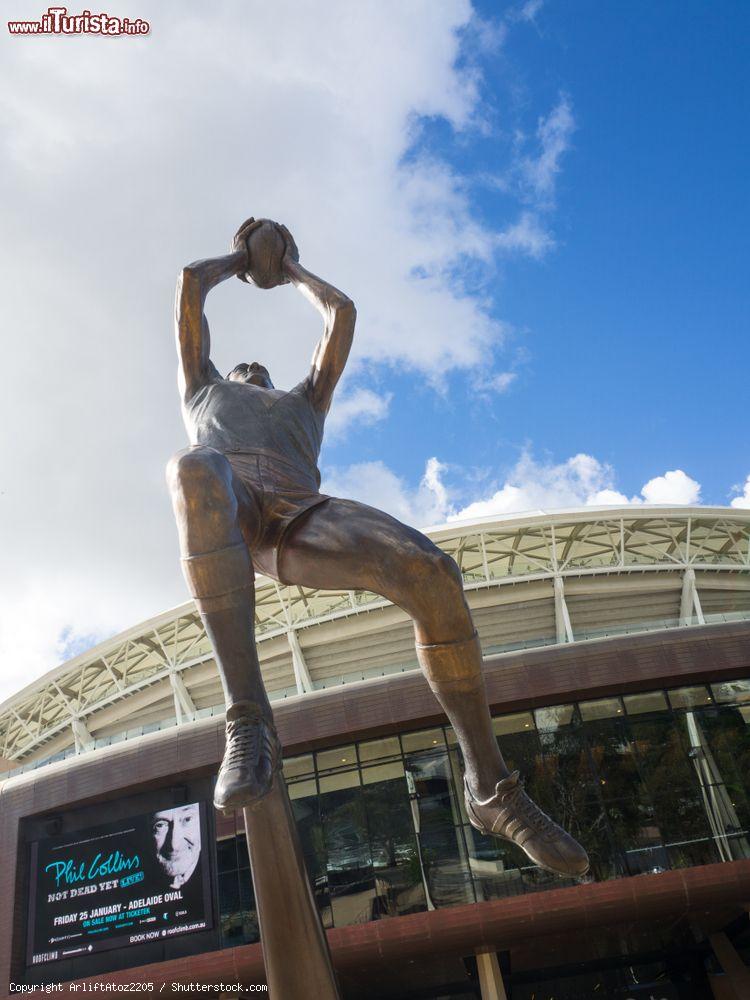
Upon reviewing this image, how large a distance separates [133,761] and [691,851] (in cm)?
1268

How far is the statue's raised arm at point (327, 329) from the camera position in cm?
347

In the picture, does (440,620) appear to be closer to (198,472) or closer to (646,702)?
(198,472)

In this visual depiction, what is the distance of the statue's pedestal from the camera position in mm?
2809

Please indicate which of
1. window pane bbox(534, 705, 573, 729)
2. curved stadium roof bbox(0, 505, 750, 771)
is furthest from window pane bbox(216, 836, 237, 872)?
curved stadium roof bbox(0, 505, 750, 771)

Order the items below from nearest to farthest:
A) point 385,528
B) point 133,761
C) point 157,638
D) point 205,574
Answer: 1. point 205,574
2. point 385,528
3. point 133,761
4. point 157,638

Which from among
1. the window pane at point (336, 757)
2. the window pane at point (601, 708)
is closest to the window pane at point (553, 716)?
the window pane at point (601, 708)

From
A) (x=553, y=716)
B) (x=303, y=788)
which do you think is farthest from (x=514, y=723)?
(x=303, y=788)

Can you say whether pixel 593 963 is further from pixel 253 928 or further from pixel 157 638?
pixel 157 638

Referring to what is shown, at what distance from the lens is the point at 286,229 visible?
3.66 meters

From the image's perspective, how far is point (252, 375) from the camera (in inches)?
147

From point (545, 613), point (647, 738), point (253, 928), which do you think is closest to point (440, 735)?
point (647, 738)

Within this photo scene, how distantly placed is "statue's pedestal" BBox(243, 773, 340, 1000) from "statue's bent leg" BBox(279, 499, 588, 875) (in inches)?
26.8

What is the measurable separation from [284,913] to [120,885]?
1847 cm

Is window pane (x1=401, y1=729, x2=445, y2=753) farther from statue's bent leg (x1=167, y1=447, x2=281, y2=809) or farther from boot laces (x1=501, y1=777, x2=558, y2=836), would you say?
statue's bent leg (x1=167, y1=447, x2=281, y2=809)
